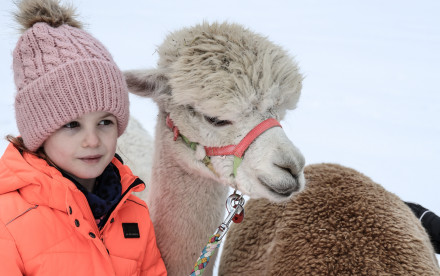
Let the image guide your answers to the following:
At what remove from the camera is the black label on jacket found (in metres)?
1.78

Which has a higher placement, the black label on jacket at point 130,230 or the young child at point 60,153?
the young child at point 60,153

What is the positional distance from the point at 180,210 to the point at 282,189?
1.97ft

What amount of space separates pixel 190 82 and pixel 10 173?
0.82 m

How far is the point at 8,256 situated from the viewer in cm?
140

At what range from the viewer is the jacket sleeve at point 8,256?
1.39 metres

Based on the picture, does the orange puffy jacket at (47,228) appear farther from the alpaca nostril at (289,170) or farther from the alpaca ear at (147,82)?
the alpaca nostril at (289,170)

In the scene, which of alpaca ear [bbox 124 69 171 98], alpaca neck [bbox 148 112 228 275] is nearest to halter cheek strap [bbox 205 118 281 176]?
alpaca neck [bbox 148 112 228 275]

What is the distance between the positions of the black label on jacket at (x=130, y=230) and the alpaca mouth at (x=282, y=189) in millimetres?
617

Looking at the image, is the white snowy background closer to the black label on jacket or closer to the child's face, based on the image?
the child's face

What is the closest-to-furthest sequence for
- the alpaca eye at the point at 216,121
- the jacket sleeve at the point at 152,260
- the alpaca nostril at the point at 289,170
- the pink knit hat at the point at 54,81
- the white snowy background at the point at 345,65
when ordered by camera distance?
the pink knit hat at the point at 54,81
the alpaca nostril at the point at 289,170
the alpaca eye at the point at 216,121
the jacket sleeve at the point at 152,260
the white snowy background at the point at 345,65

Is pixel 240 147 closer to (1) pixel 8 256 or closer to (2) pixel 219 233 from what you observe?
(2) pixel 219 233

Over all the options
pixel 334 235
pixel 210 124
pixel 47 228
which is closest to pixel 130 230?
pixel 47 228

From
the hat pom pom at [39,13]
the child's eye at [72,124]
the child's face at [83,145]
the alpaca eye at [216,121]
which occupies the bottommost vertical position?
the child's face at [83,145]

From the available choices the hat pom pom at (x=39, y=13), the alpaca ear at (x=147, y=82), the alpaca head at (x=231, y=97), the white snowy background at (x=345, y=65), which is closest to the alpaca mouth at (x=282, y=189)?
the alpaca head at (x=231, y=97)
